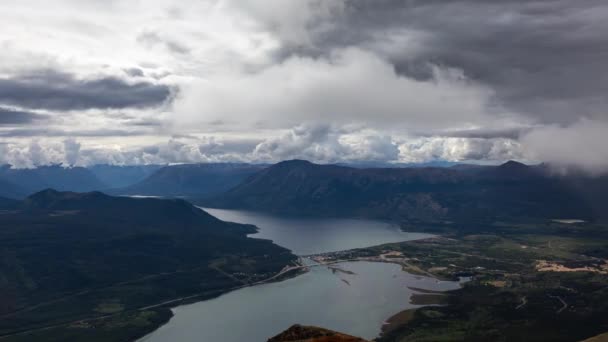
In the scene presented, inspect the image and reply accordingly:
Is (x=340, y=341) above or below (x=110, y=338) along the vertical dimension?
above

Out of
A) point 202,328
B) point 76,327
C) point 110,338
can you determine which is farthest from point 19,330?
point 202,328

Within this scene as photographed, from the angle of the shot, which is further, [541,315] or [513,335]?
[541,315]

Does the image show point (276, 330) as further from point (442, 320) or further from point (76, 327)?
point (76, 327)

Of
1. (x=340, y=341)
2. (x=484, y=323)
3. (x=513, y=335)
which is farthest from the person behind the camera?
(x=484, y=323)

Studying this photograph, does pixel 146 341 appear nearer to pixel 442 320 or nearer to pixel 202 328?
pixel 202 328

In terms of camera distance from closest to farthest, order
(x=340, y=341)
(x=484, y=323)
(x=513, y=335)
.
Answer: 1. (x=340, y=341)
2. (x=513, y=335)
3. (x=484, y=323)

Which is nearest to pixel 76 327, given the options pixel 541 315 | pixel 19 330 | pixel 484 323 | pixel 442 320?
pixel 19 330

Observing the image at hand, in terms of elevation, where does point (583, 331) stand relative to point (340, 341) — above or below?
below

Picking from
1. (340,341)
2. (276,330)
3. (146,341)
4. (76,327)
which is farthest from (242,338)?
(340,341)

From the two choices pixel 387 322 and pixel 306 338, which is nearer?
pixel 306 338
